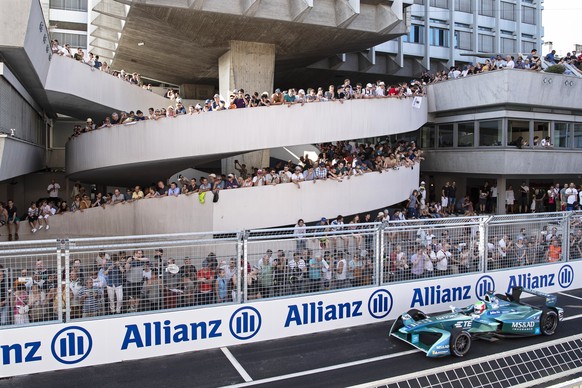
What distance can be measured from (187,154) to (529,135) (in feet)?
60.8

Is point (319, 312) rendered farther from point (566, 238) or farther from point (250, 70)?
point (250, 70)

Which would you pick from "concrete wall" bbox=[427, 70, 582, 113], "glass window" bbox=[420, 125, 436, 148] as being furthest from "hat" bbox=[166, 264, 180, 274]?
"glass window" bbox=[420, 125, 436, 148]

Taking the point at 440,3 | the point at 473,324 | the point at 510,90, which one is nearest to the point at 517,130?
the point at 510,90

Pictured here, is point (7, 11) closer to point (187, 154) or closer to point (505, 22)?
point (187, 154)

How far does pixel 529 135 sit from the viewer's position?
27.2 metres

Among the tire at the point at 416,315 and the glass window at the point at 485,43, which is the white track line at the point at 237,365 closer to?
the tire at the point at 416,315

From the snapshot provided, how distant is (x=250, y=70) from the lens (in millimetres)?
25984

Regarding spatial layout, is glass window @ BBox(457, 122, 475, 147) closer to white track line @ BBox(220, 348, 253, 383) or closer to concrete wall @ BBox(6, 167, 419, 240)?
concrete wall @ BBox(6, 167, 419, 240)

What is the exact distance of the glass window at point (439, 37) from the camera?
41.8m

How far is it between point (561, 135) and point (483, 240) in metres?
19.9

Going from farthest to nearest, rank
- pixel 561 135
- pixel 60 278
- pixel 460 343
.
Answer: pixel 561 135
pixel 460 343
pixel 60 278

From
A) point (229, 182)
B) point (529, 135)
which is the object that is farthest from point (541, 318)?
Answer: point (529, 135)

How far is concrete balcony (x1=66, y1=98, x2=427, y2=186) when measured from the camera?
773 inches

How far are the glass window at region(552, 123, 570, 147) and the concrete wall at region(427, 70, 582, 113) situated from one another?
116 centimetres
